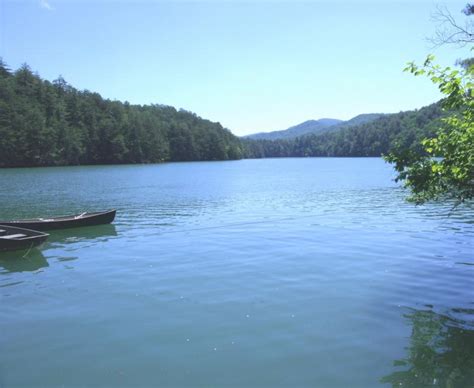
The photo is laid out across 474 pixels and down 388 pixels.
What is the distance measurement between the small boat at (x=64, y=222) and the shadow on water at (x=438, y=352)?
1792cm

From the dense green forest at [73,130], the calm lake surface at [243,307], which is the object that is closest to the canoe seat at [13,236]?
the calm lake surface at [243,307]

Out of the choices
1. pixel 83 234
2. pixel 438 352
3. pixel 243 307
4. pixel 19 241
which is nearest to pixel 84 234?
pixel 83 234

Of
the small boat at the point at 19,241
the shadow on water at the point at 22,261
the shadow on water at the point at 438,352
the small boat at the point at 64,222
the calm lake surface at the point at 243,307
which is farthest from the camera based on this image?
the small boat at the point at 64,222

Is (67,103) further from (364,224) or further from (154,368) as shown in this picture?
(154,368)

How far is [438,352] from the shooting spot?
8445 millimetres

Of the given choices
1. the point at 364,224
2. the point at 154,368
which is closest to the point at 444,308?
the point at 154,368

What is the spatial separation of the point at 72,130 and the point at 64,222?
99.6m

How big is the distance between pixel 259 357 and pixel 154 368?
2.04 metres

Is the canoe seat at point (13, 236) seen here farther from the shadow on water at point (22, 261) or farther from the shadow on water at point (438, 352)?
the shadow on water at point (438, 352)

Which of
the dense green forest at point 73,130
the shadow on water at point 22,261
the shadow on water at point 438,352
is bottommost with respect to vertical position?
the shadow on water at point 438,352

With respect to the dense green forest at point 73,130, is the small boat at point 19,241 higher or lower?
lower

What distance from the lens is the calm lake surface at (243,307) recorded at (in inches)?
309

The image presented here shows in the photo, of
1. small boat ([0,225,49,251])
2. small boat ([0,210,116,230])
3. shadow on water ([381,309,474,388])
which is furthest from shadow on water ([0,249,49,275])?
shadow on water ([381,309,474,388])

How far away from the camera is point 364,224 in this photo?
77.6 ft
